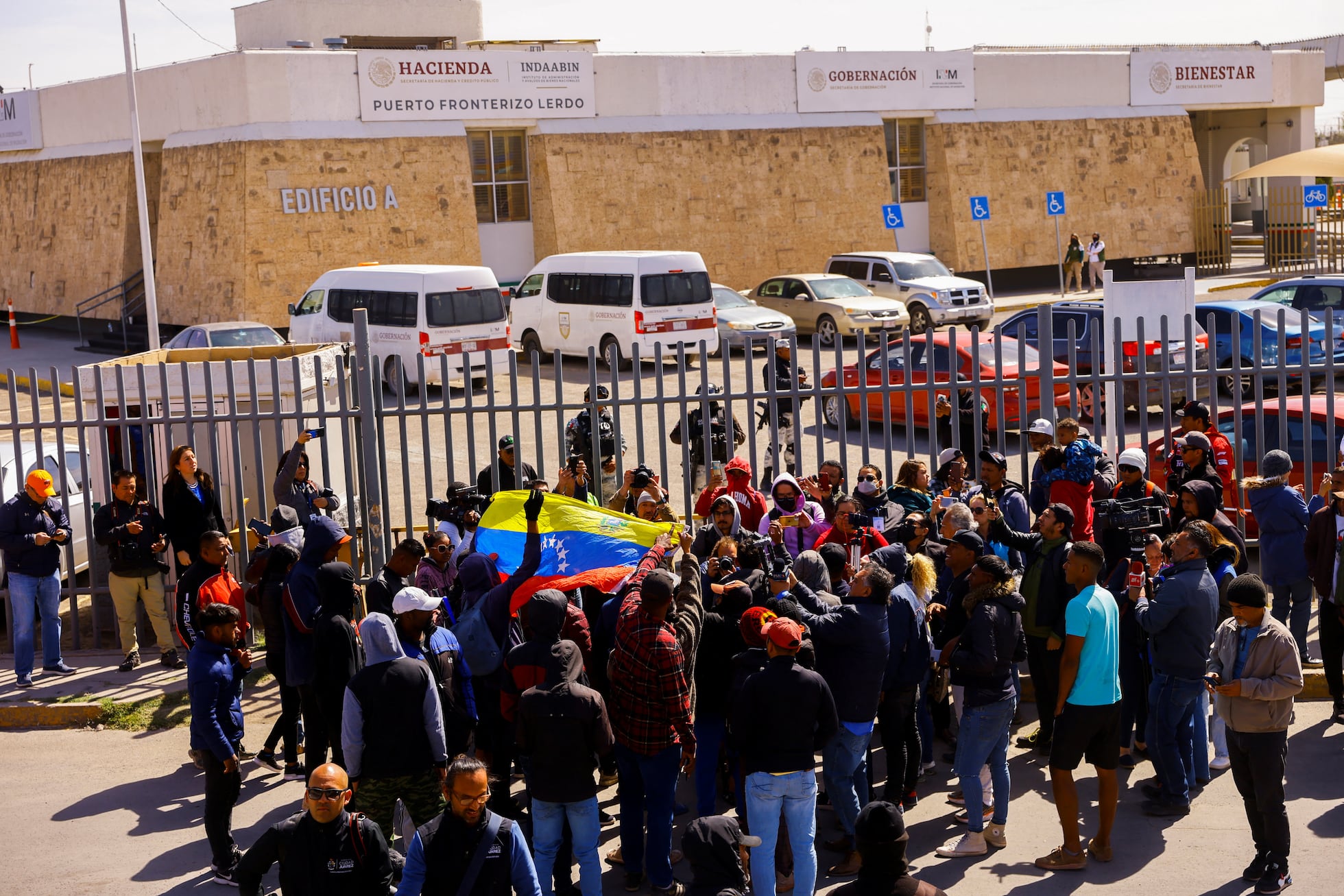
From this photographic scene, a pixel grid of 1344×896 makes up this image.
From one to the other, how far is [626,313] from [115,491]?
1501 cm

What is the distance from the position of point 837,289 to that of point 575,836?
72.6 feet

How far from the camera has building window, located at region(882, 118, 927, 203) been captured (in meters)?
37.4

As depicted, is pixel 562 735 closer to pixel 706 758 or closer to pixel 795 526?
pixel 706 758

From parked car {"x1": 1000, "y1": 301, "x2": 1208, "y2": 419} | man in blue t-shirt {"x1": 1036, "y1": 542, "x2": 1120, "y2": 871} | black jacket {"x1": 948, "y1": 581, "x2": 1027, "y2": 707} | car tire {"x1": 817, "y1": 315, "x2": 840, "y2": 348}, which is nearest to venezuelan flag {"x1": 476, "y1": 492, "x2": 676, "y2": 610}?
black jacket {"x1": 948, "y1": 581, "x2": 1027, "y2": 707}

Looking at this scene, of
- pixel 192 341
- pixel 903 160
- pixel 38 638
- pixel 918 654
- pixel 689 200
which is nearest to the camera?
pixel 918 654

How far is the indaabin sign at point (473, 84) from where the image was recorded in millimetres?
30688

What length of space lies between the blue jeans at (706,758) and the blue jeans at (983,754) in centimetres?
125

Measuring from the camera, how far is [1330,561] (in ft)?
28.0

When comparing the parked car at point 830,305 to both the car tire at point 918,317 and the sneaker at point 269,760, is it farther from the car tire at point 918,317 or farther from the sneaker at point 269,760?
the sneaker at point 269,760

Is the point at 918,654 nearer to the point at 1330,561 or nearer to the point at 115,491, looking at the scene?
the point at 1330,561

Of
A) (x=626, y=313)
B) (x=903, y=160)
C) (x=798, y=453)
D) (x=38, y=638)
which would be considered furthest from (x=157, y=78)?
(x=798, y=453)

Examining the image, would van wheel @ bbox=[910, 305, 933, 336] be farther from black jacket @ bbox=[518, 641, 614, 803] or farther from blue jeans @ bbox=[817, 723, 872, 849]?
black jacket @ bbox=[518, 641, 614, 803]

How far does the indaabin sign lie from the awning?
50.1 feet

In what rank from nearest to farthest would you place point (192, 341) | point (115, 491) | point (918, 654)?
point (918, 654) < point (115, 491) < point (192, 341)
